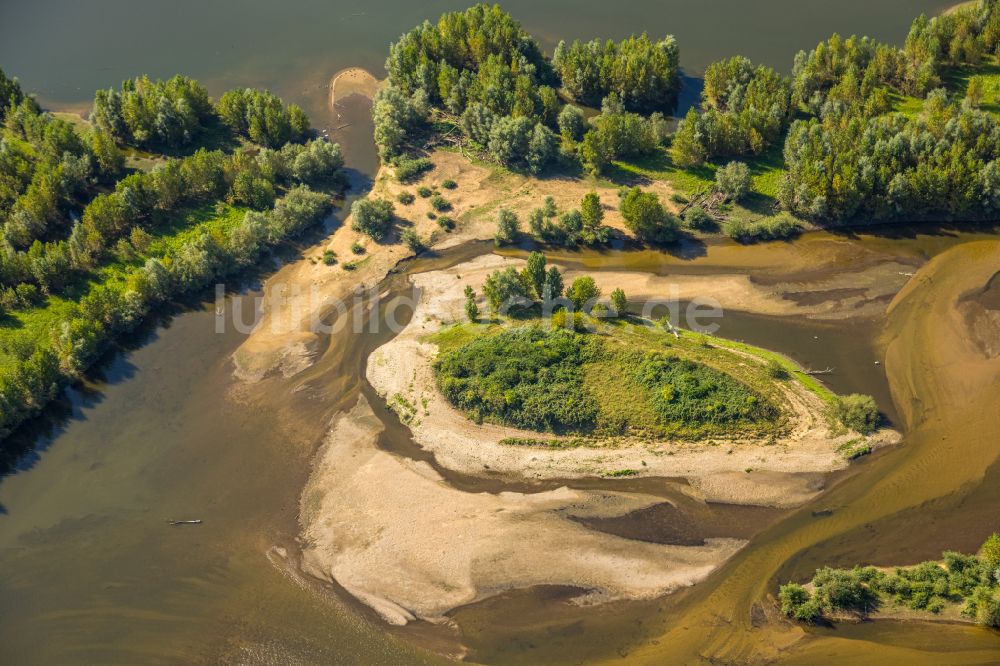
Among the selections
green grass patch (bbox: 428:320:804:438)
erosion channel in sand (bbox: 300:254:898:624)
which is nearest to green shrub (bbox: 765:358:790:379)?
green grass patch (bbox: 428:320:804:438)

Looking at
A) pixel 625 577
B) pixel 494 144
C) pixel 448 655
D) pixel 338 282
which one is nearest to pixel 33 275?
pixel 338 282

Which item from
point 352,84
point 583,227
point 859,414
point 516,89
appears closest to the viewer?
point 859,414

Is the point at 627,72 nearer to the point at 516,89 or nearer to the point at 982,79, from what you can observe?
the point at 516,89

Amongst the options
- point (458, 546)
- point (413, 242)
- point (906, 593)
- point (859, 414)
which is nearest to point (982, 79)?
point (859, 414)

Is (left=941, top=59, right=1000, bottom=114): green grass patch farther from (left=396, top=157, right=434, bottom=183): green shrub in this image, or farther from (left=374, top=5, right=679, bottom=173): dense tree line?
(left=396, top=157, right=434, bottom=183): green shrub

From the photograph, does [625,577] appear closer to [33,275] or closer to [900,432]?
[900,432]

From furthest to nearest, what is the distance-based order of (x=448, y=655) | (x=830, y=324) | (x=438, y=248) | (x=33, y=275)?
(x=438, y=248), (x=33, y=275), (x=830, y=324), (x=448, y=655)
